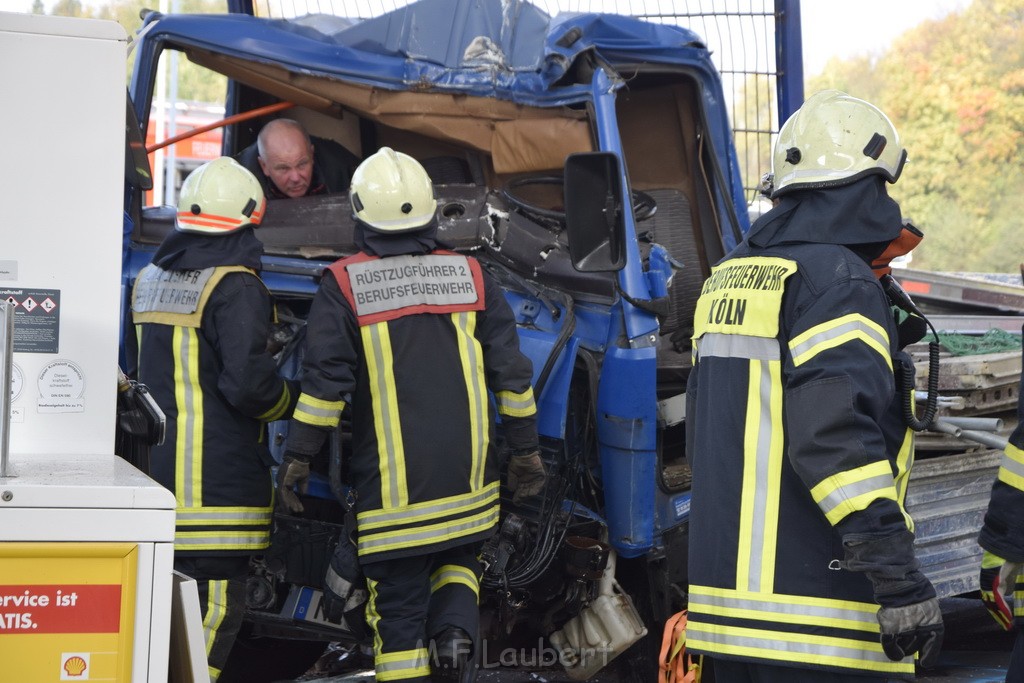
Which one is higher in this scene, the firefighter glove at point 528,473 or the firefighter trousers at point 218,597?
the firefighter glove at point 528,473

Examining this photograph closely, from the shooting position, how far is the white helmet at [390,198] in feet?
13.0

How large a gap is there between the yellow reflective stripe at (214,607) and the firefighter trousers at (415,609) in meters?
0.55

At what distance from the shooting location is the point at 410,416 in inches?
150

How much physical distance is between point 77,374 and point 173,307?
2.11m

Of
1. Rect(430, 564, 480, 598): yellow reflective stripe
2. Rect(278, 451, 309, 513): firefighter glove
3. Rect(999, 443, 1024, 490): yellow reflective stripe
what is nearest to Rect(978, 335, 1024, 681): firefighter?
Rect(999, 443, 1024, 490): yellow reflective stripe

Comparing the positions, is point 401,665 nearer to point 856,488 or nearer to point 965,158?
point 856,488

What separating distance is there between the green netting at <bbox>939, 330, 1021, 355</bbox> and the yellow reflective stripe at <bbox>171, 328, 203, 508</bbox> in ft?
10.8

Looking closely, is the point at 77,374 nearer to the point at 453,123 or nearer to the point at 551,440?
the point at 551,440

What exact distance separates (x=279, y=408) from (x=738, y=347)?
1.94 metres

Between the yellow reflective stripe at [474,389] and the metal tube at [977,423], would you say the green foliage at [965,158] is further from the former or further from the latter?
the yellow reflective stripe at [474,389]

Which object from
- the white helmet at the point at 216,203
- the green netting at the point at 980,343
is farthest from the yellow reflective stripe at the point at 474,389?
the green netting at the point at 980,343

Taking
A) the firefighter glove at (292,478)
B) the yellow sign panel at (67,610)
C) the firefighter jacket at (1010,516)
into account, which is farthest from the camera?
the firefighter glove at (292,478)

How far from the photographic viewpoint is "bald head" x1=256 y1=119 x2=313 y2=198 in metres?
5.10

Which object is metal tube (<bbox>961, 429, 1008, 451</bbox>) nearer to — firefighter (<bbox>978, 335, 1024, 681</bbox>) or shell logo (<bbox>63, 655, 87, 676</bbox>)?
firefighter (<bbox>978, 335, 1024, 681</bbox>)
